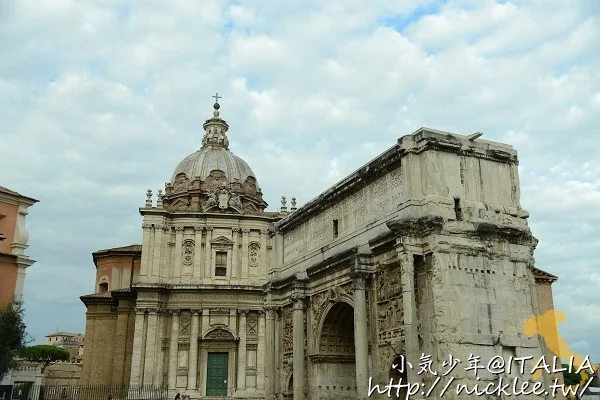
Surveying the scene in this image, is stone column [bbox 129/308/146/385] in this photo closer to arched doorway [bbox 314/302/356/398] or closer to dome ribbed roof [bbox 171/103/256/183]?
dome ribbed roof [bbox 171/103/256/183]

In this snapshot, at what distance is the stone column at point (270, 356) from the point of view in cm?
2533

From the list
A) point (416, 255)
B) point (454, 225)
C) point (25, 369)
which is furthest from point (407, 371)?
point (25, 369)

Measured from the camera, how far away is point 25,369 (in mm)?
31609

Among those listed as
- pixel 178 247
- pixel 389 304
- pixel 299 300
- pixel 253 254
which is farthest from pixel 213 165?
pixel 389 304

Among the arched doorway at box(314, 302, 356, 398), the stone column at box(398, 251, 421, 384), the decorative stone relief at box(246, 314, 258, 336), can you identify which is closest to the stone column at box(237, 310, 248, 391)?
the decorative stone relief at box(246, 314, 258, 336)

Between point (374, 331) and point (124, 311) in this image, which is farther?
point (124, 311)

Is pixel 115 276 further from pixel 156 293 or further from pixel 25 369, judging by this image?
pixel 25 369

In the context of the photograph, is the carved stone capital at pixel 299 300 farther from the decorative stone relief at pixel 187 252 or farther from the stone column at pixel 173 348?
the decorative stone relief at pixel 187 252

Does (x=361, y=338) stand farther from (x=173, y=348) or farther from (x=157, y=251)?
(x=157, y=251)

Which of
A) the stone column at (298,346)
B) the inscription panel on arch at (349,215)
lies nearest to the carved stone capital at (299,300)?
the stone column at (298,346)

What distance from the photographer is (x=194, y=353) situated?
38156 millimetres

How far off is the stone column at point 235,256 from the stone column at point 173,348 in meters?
4.41

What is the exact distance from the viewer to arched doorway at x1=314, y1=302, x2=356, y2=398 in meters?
22.5

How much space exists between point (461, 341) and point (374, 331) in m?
3.30
